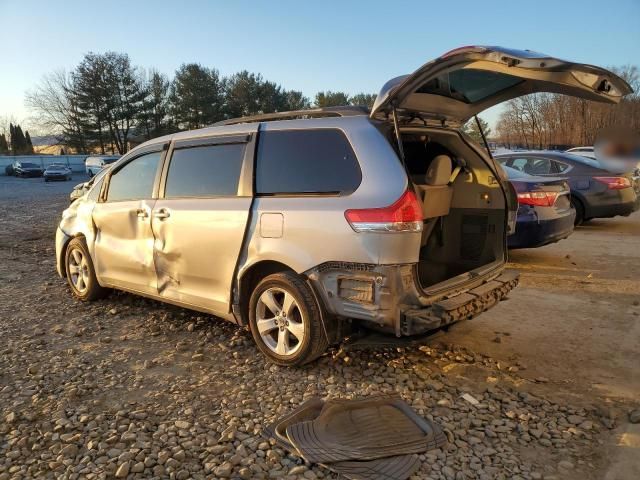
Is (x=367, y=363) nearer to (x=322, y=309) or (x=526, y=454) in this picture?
(x=322, y=309)

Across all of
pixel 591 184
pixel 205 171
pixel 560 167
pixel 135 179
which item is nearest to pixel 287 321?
pixel 205 171

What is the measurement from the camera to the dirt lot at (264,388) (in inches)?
102

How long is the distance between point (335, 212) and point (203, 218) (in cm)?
132

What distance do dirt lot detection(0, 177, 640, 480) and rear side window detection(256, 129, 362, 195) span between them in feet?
4.54

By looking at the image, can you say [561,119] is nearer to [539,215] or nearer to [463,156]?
[539,215]

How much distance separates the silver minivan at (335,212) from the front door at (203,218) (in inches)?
0.5

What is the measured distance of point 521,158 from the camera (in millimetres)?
10141

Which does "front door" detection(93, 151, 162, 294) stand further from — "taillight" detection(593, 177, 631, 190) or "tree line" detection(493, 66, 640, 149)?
"taillight" detection(593, 177, 631, 190)

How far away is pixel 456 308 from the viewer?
3.30 m

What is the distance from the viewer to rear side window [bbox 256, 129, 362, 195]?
333 centimetres

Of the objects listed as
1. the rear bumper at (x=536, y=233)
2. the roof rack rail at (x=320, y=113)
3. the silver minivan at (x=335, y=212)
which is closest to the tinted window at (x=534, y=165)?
the rear bumper at (x=536, y=233)

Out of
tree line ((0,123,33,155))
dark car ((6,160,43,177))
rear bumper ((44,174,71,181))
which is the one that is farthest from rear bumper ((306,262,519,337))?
tree line ((0,123,33,155))

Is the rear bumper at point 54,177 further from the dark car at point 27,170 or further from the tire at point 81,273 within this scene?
the tire at point 81,273

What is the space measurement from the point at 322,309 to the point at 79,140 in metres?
61.4
